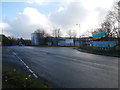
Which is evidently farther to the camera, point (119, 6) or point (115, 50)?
point (119, 6)

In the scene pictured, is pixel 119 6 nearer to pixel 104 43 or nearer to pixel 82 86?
pixel 104 43

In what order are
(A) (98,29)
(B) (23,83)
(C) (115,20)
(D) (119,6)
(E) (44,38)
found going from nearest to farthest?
(B) (23,83), (D) (119,6), (C) (115,20), (A) (98,29), (E) (44,38)

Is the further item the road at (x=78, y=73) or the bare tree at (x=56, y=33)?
the bare tree at (x=56, y=33)

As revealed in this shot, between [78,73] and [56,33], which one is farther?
[56,33]

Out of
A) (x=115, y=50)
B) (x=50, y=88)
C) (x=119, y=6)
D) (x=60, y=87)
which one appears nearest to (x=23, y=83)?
(x=50, y=88)

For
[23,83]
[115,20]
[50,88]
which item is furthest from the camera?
[115,20]

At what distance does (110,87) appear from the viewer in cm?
550

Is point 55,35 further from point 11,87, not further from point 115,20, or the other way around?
point 11,87

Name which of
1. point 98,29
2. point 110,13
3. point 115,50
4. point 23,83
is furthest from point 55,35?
point 23,83

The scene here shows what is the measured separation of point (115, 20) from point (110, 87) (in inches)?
1263

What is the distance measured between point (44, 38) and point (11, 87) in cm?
9705

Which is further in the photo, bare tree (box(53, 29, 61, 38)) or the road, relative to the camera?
bare tree (box(53, 29, 61, 38))

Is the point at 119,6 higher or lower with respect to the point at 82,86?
higher

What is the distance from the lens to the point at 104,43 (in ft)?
94.1
